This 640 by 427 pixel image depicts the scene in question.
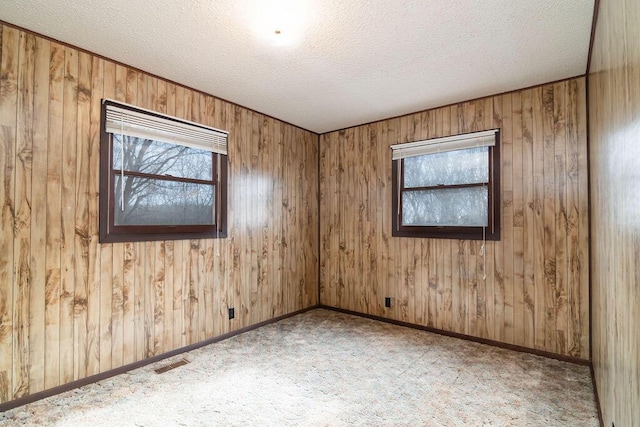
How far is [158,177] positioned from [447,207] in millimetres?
3049

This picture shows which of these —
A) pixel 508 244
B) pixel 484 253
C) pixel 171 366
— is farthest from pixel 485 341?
pixel 171 366

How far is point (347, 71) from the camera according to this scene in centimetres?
283

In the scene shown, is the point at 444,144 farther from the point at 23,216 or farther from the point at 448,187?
the point at 23,216

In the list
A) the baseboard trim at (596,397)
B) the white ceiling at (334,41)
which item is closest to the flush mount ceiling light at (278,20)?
the white ceiling at (334,41)

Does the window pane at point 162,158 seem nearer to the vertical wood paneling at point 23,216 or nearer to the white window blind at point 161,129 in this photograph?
the white window blind at point 161,129

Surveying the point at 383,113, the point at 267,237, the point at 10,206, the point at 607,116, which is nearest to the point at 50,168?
the point at 10,206

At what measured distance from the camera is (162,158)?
298 cm

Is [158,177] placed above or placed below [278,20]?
below

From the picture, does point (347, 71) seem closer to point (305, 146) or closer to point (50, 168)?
point (305, 146)

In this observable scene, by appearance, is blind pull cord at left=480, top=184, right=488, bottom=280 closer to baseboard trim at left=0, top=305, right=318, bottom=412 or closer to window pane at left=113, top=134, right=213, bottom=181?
baseboard trim at left=0, top=305, right=318, bottom=412

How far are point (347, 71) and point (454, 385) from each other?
2750mm

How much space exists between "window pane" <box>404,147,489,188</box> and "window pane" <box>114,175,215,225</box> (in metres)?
2.37

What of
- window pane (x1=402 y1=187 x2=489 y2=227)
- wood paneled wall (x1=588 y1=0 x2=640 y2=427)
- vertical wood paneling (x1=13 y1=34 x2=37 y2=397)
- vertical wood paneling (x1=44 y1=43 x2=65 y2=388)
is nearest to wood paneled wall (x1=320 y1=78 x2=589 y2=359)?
window pane (x1=402 y1=187 x2=489 y2=227)

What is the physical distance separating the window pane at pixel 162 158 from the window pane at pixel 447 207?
239cm
